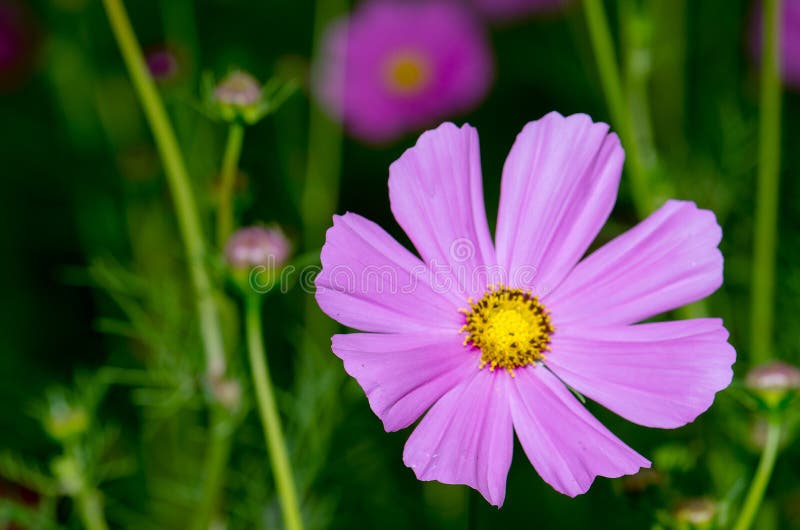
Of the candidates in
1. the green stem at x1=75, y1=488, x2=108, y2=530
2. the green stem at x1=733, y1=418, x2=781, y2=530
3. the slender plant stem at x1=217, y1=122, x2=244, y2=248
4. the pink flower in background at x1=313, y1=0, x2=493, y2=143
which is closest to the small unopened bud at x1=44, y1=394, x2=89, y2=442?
the green stem at x1=75, y1=488, x2=108, y2=530

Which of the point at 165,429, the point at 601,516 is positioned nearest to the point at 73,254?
the point at 165,429

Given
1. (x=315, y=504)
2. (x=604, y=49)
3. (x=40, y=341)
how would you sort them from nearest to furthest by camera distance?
(x=604, y=49) → (x=315, y=504) → (x=40, y=341)

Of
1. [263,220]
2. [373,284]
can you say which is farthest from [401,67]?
[373,284]

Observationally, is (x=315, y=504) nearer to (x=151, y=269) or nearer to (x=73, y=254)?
(x=151, y=269)

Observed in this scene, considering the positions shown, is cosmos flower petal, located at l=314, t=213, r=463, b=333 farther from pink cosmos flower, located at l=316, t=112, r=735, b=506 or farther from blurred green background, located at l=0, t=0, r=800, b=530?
blurred green background, located at l=0, t=0, r=800, b=530

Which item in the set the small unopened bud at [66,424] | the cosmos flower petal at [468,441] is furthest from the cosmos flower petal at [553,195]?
the small unopened bud at [66,424]

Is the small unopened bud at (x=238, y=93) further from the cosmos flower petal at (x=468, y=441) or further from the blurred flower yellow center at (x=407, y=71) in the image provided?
the blurred flower yellow center at (x=407, y=71)
